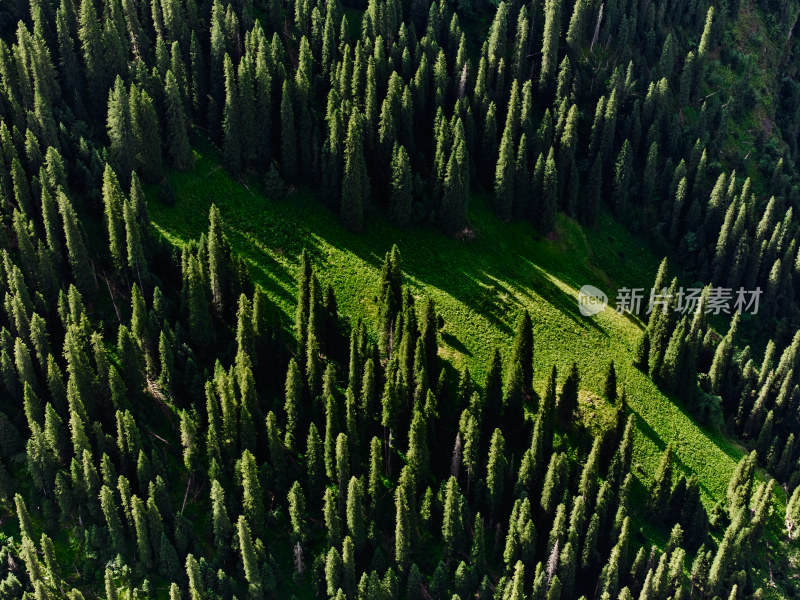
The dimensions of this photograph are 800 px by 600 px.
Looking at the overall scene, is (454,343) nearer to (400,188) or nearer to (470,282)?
(470,282)

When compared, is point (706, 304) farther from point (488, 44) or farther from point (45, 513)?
point (45, 513)

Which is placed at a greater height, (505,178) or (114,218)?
(114,218)

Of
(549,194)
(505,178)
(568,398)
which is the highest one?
(505,178)

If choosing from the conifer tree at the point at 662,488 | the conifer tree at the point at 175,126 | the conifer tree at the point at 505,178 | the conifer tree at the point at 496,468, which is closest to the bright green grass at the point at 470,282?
the conifer tree at the point at 175,126

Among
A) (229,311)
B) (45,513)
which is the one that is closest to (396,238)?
(229,311)

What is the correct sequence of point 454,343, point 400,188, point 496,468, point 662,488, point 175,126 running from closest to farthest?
point 496,468 < point 662,488 < point 454,343 < point 175,126 < point 400,188

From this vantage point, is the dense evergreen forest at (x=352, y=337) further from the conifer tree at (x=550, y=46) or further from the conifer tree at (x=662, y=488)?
the conifer tree at (x=550, y=46)

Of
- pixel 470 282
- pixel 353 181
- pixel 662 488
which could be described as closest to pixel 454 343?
pixel 470 282
